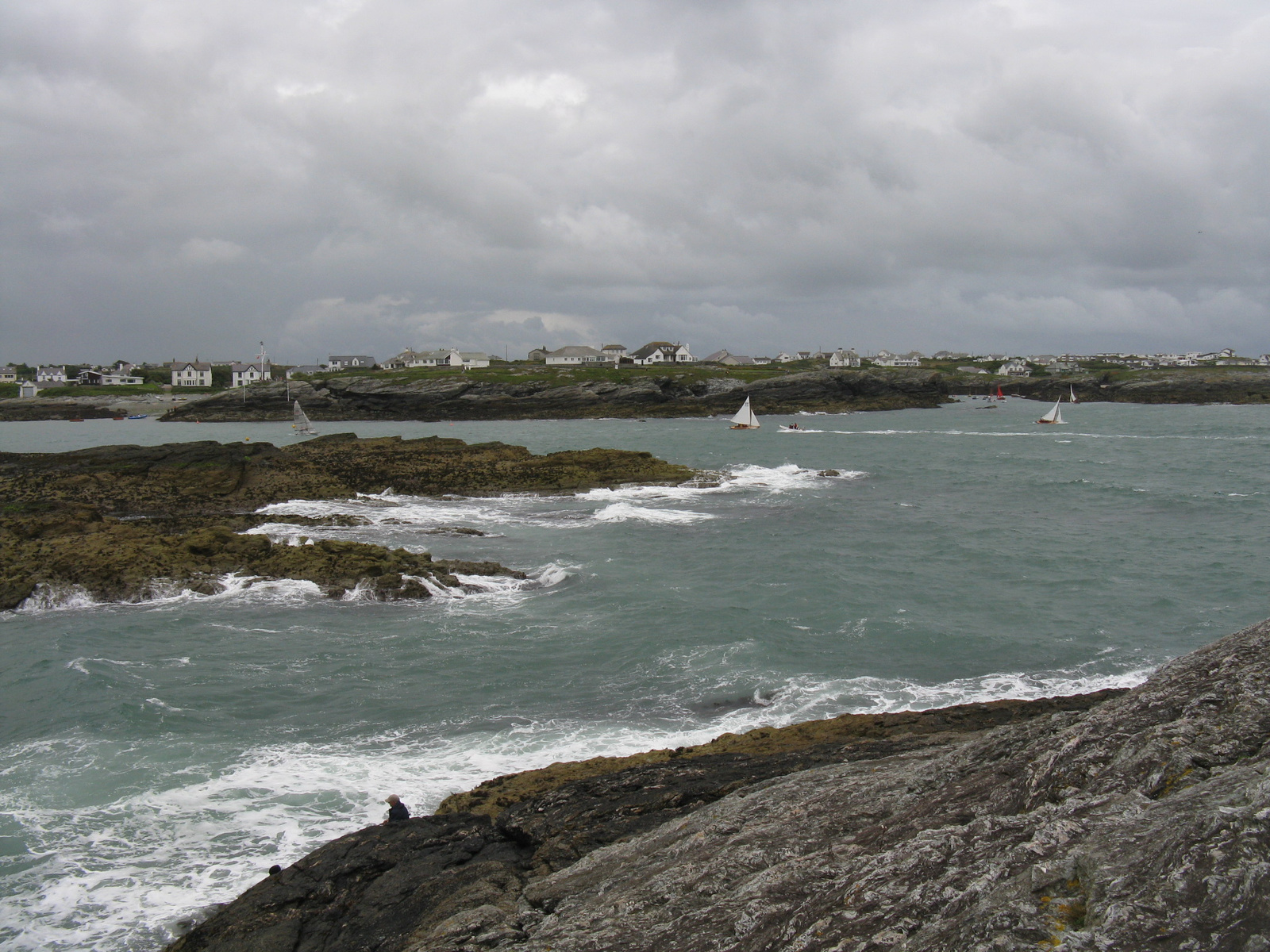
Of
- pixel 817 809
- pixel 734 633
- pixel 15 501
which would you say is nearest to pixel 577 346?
pixel 15 501

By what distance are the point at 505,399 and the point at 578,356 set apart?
57884mm

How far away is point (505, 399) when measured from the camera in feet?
373

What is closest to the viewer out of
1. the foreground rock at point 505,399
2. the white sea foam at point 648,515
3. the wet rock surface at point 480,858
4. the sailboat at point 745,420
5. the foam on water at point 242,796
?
the wet rock surface at point 480,858

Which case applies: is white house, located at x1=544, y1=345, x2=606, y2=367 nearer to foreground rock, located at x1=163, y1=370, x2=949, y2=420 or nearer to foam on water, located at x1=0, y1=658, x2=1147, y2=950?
foreground rock, located at x1=163, y1=370, x2=949, y2=420

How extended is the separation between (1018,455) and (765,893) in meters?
61.3

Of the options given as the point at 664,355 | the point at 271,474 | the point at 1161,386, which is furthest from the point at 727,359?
the point at 271,474

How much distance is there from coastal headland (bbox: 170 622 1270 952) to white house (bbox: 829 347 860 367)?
183 m

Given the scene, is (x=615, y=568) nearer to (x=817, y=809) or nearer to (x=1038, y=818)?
(x=817, y=809)

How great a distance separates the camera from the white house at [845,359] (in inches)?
7362

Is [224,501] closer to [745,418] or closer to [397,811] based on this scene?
[397,811]

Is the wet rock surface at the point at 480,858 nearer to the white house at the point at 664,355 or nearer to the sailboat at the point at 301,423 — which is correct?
the sailboat at the point at 301,423

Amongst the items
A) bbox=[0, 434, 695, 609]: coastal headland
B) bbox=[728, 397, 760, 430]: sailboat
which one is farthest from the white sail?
bbox=[0, 434, 695, 609]: coastal headland

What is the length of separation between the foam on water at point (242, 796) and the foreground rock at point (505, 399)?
308 feet

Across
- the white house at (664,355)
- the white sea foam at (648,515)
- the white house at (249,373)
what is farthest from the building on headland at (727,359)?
the white sea foam at (648,515)
